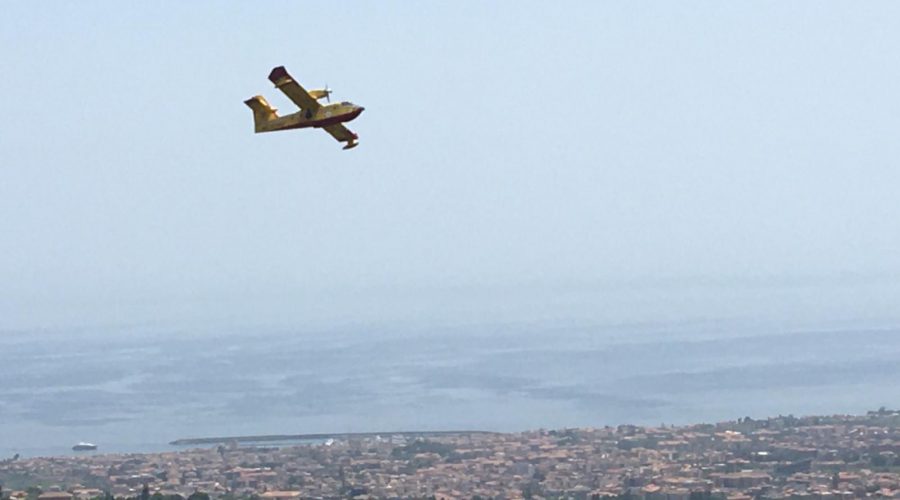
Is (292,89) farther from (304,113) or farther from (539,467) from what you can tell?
(539,467)

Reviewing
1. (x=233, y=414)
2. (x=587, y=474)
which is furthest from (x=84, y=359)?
(x=587, y=474)

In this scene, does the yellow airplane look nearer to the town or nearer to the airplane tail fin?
the airplane tail fin

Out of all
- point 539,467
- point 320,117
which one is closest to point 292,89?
point 320,117

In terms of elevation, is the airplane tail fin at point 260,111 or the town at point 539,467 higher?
the airplane tail fin at point 260,111

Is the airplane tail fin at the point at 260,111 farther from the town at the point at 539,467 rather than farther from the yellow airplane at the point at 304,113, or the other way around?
the town at the point at 539,467

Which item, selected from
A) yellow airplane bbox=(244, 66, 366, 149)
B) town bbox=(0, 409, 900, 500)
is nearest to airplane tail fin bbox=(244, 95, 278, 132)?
yellow airplane bbox=(244, 66, 366, 149)

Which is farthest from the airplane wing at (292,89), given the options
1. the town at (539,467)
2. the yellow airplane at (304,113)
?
the town at (539,467)

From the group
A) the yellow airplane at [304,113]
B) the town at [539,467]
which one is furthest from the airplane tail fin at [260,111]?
the town at [539,467]

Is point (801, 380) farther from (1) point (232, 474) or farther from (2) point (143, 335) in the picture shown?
(2) point (143, 335)

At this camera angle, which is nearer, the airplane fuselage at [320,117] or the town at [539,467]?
the airplane fuselage at [320,117]
